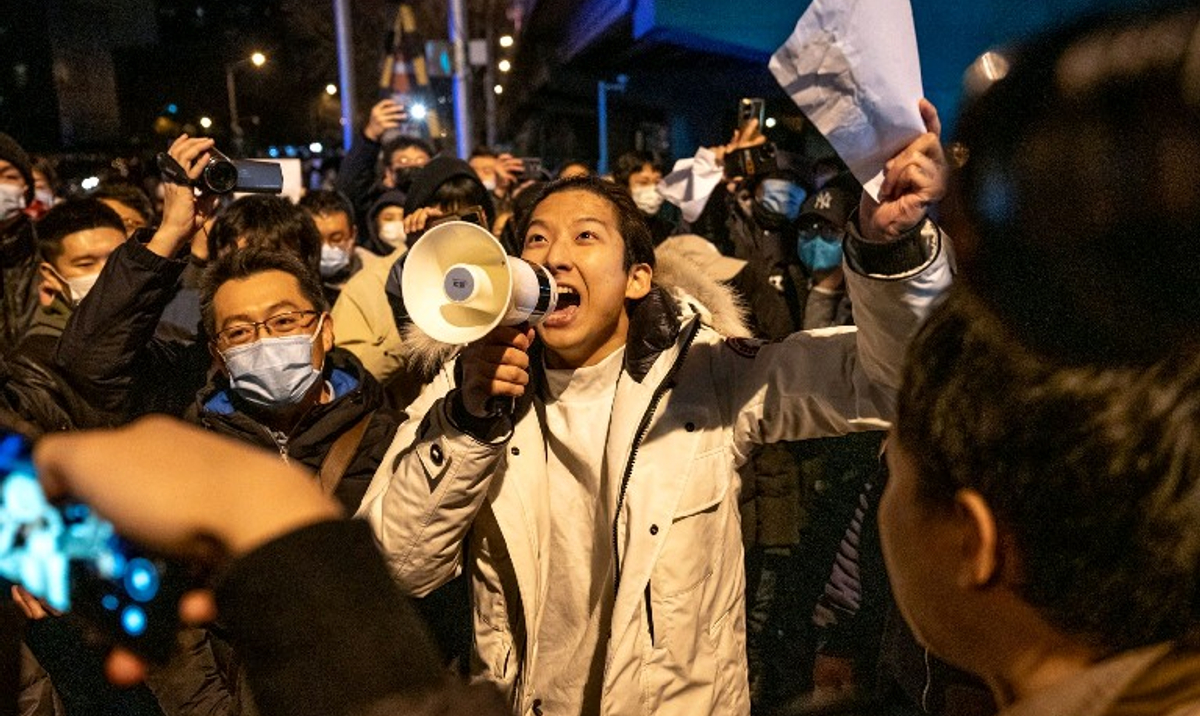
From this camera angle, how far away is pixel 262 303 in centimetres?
296

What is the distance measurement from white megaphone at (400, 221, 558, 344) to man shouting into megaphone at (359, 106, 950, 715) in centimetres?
10

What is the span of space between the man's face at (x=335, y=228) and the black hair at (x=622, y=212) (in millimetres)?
2977

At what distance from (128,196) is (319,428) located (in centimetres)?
288

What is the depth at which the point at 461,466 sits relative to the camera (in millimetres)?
2053

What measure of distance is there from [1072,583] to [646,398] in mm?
1440

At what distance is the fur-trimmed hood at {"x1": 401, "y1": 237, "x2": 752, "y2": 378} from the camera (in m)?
2.30

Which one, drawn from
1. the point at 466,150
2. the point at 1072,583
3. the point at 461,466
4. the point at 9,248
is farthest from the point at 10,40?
the point at 1072,583

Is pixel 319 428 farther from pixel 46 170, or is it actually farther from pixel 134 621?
pixel 46 170

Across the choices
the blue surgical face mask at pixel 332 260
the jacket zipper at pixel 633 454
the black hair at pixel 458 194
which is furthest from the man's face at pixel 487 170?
the jacket zipper at pixel 633 454

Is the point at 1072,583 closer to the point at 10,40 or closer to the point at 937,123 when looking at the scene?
the point at 937,123

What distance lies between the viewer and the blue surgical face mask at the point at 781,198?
6246 mm

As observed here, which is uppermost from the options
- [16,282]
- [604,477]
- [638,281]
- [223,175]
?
[223,175]

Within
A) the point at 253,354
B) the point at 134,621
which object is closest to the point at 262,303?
the point at 253,354

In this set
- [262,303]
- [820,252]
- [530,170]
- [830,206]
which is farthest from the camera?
[530,170]
